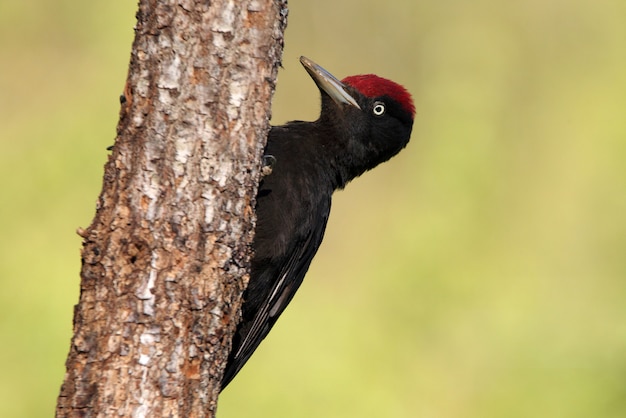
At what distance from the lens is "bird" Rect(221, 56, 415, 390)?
14.6 feet

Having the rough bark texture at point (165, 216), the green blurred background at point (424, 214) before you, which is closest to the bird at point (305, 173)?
the rough bark texture at point (165, 216)

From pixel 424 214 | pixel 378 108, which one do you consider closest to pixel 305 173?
pixel 378 108

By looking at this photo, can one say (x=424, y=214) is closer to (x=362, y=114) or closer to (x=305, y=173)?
(x=362, y=114)

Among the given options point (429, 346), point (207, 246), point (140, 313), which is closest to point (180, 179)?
point (207, 246)

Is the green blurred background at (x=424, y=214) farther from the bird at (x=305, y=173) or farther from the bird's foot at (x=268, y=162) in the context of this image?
the bird's foot at (x=268, y=162)

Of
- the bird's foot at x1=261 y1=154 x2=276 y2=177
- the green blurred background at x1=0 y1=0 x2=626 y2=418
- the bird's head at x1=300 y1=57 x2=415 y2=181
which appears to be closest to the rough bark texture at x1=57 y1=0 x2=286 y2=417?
the bird's foot at x1=261 y1=154 x2=276 y2=177

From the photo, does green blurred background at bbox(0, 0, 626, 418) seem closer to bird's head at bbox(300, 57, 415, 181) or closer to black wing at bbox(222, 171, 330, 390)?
black wing at bbox(222, 171, 330, 390)

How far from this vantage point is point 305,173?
180 inches

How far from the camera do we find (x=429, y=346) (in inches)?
317

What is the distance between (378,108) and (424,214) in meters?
3.67

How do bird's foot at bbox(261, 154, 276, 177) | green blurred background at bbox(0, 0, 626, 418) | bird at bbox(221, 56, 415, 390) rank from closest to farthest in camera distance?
1. bird's foot at bbox(261, 154, 276, 177)
2. bird at bbox(221, 56, 415, 390)
3. green blurred background at bbox(0, 0, 626, 418)

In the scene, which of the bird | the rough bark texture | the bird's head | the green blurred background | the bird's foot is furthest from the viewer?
the green blurred background

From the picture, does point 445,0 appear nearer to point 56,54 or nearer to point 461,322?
point 461,322

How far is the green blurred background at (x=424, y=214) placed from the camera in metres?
7.19
